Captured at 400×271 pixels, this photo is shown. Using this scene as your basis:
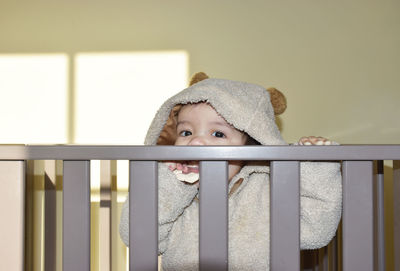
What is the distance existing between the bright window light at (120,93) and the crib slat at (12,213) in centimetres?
92

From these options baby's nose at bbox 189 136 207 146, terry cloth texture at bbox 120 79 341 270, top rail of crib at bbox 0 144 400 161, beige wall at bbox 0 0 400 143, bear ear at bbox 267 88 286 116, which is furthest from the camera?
beige wall at bbox 0 0 400 143

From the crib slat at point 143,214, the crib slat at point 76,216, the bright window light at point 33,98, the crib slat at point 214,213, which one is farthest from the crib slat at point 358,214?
the bright window light at point 33,98

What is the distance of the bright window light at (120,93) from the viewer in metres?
1.71

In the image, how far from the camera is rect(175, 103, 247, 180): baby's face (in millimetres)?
1091

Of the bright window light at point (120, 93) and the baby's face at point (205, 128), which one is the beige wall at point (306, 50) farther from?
the baby's face at point (205, 128)

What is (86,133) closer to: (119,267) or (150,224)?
(119,267)

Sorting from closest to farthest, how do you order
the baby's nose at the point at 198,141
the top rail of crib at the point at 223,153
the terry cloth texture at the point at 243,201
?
the top rail of crib at the point at 223,153, the terry cloth texture at the point at 243,201, the baby's nose at the point at 198,141

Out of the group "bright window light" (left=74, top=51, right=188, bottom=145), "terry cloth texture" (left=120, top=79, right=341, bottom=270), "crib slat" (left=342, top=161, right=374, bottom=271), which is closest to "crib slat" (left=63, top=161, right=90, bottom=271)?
"terry cloth texture" (left=120, top=79, right=341, bottom=270)

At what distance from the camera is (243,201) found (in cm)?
109

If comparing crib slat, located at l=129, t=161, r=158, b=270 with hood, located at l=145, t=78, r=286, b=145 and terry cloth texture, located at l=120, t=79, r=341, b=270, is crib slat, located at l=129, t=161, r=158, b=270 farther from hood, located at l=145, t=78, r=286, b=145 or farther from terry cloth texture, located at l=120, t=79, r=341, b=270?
hood, located at l=145, t=78, r=286, b=145

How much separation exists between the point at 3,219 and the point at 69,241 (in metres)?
0.11

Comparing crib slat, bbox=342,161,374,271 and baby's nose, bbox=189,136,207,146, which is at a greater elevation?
baby's nose, bbox=189,136,207,146

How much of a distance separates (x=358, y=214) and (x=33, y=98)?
130 centimetres

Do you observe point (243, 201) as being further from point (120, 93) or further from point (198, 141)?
point (120, 93)
